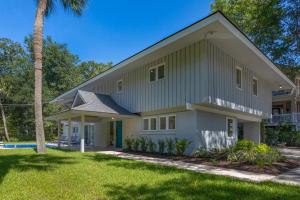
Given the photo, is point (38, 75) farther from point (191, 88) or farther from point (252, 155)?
point (252, 155)

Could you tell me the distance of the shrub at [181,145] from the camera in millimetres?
13000

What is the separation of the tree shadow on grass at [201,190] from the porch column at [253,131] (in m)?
14.4

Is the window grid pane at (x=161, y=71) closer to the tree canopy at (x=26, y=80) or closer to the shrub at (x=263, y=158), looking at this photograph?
the shrub at (x=263, y=158)

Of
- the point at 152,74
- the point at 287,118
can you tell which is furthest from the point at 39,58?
the point at 287,118

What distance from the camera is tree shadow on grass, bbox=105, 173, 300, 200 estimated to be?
17.6 ft

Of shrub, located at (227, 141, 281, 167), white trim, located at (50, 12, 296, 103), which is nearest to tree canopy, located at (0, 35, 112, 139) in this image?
white trim, located at (50, 12, 296, 103)

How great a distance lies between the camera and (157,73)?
1491 cm

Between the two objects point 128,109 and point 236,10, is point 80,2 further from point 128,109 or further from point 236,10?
point 236,10

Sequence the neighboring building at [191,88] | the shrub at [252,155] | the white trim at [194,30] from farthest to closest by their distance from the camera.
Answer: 1. the neighboring building at [191,88]
2. the white trim at [194,30]
3. the shrub at [252,155]

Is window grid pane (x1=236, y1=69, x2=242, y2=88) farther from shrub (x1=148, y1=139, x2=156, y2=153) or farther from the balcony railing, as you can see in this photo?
the balcony railing

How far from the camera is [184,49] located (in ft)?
43.7

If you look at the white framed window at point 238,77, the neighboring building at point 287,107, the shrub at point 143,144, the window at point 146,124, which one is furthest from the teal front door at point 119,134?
the neighboring building at point 287,107

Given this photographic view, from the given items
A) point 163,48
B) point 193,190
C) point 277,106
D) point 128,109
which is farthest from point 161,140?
point 277,106

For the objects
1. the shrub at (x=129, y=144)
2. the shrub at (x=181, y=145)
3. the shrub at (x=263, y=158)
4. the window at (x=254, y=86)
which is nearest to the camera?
the shrub at (x=263, y=158)
